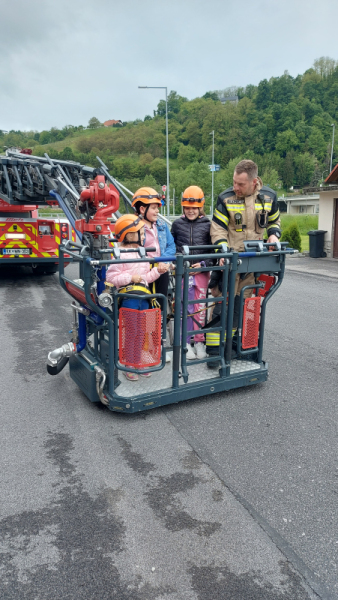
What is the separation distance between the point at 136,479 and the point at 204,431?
0.81 m

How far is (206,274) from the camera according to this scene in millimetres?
4633

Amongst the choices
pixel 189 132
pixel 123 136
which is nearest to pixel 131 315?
pixel 189 132

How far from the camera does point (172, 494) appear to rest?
9.21 feet

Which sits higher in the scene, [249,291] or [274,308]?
[249,291]

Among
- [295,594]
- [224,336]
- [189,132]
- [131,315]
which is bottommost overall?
[295,594]

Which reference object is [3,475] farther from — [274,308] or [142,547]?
[274,308]

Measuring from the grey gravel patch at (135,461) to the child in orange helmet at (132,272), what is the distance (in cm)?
68

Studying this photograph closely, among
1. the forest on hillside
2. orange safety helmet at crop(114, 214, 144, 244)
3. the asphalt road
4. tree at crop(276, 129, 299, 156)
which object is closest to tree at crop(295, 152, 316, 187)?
the forest on hillside

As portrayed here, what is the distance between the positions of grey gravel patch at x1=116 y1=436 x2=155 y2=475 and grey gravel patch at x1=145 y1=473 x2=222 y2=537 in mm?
142

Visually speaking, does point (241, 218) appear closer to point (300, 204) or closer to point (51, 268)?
point (51, 268)

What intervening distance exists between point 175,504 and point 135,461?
1.80ft

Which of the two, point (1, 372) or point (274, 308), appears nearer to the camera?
point (1, 372)

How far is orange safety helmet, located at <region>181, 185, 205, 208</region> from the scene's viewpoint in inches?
182

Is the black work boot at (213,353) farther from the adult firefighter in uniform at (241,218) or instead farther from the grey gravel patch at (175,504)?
the grey gravel patch at (175,504)
